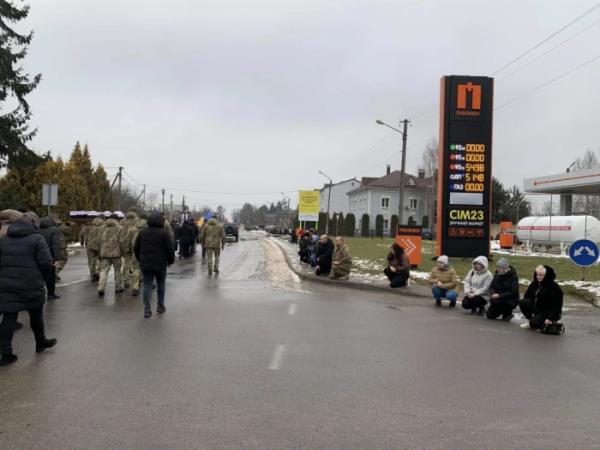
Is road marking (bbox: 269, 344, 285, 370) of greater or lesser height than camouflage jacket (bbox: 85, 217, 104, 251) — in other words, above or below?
below

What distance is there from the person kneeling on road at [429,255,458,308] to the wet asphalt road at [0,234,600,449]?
79.7 inches

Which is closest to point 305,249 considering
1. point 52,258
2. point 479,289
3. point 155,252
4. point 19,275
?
point 479,289

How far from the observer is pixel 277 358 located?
6934 mm

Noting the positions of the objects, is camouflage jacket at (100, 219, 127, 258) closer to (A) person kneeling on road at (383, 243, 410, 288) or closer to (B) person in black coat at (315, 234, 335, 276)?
(A) person kneeling on road at (383, 243, 410, 288)

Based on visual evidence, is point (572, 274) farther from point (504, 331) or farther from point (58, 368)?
point (58, 368)

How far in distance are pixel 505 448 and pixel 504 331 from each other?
5782mm

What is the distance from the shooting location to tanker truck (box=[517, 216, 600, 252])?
36.6 m

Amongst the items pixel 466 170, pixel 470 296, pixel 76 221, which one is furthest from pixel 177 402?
pixel 76 221

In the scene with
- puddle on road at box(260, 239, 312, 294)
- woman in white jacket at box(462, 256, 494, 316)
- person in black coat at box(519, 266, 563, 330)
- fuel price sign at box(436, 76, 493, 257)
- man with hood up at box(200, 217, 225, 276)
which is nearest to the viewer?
person in black coat at box(519, 266, 563, 330)

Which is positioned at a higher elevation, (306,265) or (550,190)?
(550,190)

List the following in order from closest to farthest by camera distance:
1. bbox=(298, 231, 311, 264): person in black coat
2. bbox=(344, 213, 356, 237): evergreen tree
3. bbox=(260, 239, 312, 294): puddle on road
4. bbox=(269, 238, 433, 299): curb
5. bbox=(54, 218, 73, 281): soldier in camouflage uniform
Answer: bbox=(54, 218, 73, 281): soldier in camouflage uniform, bbox=(269, 238, 433, 299): curb, bbox=(260, 239, 312, 294): puddle on road, bbox=(298, 231, 311, 264): person in black coat, bbox=(344, 213, 356, 237): evergreen tree

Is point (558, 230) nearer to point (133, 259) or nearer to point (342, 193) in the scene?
point (133, 259)

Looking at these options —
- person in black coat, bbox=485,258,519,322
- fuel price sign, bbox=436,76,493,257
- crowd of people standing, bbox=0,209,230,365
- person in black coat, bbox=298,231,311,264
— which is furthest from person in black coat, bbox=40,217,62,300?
fuel price sign, bbox=436,76,493,257

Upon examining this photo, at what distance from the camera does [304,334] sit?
28.1 feet
